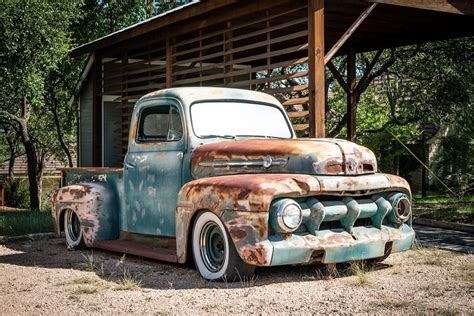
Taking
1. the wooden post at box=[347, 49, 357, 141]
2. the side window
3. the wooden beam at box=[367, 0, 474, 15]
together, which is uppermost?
the wooden beam at box=[367, 0, 474, 15]

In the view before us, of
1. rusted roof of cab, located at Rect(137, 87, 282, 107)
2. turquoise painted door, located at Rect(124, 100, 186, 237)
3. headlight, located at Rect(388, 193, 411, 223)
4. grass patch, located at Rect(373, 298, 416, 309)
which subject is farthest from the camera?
rusted roof of cab, located at Rect(137, 87, 282, 107)

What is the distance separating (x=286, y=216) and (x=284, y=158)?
0.73 meters

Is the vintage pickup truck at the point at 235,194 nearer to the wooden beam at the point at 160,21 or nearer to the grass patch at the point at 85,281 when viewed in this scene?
the grass patch at the point at 85,281

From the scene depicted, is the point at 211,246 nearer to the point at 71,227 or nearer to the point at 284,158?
the point at 284,158

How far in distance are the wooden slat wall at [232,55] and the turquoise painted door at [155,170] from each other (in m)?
3.42

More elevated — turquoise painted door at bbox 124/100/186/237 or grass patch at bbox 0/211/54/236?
turquoise painted door at bbox 124/100/186/237

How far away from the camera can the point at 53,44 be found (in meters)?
16.5

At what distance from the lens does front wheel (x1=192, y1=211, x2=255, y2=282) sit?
19.7ft

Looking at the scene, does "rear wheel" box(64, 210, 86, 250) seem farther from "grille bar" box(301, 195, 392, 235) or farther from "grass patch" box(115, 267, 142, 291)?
"grille bar" box(301, 195, 392, 235)

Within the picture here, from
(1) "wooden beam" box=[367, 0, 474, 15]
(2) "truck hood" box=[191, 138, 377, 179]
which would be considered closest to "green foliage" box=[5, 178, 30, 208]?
(1) "wooden beam" box=[367, 0, 474, 15]

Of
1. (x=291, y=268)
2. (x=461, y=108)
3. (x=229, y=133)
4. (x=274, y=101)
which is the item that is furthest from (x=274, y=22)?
(x=461, y=108)

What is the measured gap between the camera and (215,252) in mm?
6414

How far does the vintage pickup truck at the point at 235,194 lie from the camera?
584cm

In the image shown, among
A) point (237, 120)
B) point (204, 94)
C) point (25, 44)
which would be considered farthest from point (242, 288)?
point (25, 44)
